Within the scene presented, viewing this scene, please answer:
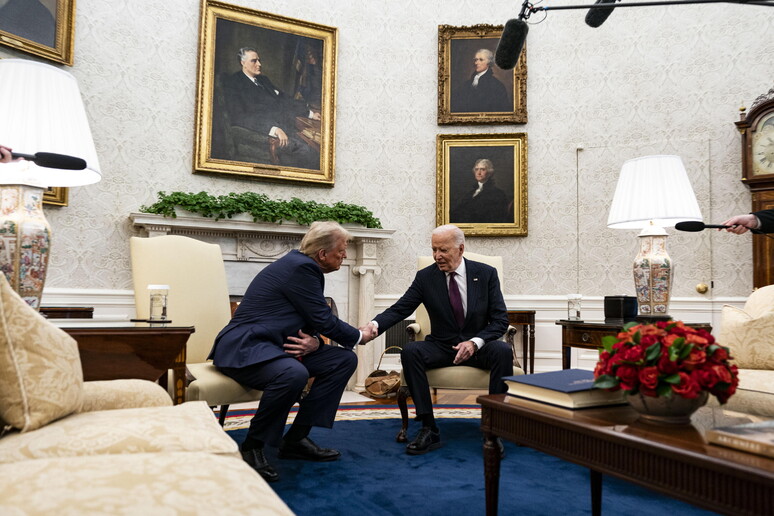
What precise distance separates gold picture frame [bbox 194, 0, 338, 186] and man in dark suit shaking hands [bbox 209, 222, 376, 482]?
2652mm

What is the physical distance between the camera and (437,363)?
10.9 ft

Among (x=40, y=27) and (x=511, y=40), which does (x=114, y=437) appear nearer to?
(x=511, y=40)

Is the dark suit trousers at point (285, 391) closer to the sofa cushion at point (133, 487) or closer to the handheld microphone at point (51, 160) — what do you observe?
the handheld microphone at point (51, 160)

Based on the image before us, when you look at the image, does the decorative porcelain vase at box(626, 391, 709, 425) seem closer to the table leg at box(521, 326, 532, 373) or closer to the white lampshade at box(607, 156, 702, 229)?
the white lampshade at box(607, 156, 702, 229)

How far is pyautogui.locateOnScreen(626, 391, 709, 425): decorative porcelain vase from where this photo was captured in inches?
58.2

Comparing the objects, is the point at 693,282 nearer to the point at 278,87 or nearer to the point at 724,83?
the point at 724,83

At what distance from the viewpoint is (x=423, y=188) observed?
6035 millimetres

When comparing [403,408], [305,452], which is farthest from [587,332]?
[305,452]

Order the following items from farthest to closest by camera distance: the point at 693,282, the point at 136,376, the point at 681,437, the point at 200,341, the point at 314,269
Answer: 1. the point at 693,282
2. the point at 200,341
3. the point at 314,269
4. the point at 136,376
5. the point at 681,437

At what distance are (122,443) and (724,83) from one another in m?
6.33

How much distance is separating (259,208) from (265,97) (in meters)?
1.25

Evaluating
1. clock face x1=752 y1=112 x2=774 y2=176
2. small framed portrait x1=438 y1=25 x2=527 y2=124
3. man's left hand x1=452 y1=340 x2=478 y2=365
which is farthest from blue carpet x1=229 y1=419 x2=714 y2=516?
clock face x1=752 y1=112 x2=774 y2=176

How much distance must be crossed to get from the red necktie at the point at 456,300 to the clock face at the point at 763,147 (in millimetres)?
3616

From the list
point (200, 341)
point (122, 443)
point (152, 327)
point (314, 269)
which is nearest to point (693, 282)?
point (314, 269)
